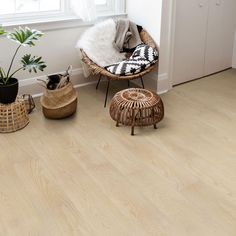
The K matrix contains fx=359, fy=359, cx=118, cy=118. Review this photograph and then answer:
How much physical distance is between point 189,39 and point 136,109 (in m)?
1.34

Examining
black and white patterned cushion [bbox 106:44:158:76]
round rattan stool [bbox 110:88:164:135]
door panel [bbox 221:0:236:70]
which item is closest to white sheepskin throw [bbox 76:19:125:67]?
black and white patterned cushion [bbox 106:44:158:76]

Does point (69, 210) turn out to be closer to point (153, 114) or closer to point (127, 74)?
point (153, 114)

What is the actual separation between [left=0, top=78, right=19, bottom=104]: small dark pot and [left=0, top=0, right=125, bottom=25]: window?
29.7 inches

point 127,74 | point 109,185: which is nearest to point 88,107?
point 127,74

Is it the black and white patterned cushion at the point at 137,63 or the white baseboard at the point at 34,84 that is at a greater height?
the black and white patterned cushion at the point at 137,63

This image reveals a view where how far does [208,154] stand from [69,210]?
1.11 metres

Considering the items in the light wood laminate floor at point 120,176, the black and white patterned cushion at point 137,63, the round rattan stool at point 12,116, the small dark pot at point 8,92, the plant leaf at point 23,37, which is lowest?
the light wood laminate floor at point 120,176

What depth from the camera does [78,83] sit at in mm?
3740

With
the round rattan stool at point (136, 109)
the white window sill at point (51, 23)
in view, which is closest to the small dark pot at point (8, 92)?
the white window sill at point (51, 23)

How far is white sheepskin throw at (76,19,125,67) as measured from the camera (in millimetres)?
3338

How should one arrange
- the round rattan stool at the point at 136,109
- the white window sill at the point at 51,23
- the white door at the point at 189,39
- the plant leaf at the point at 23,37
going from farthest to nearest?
the white door at the point at 189,39 → the white window sill at the point at 51,23 → the round rattan stool at the point at 136,109 → the plant leaf at the point at 23,37

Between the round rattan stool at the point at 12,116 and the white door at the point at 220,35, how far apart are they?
215 centimetres

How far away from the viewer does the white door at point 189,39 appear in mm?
3531

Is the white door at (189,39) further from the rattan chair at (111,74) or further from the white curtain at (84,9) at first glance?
the white curtain at (84,9)
